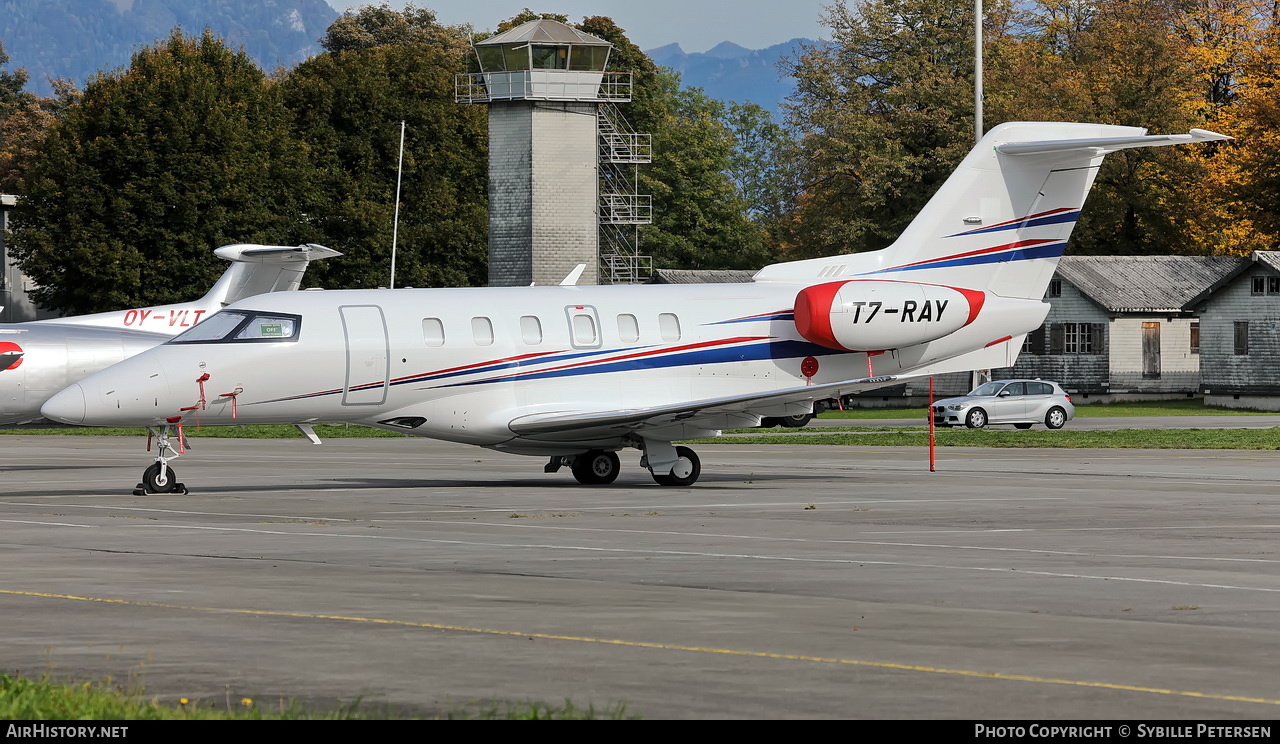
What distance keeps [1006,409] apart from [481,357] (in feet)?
103

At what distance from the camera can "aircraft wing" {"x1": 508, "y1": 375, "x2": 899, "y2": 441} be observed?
25203mm

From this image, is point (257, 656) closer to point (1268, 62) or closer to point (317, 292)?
point (317, 292)

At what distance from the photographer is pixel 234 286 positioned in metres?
38.5

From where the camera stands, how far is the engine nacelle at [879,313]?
27047mm

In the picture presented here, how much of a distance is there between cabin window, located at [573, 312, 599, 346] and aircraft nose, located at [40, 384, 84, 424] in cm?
754

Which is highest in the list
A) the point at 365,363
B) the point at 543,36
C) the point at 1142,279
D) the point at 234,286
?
the point at 543,36

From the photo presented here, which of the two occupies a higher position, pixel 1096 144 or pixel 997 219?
pixel 1096 144

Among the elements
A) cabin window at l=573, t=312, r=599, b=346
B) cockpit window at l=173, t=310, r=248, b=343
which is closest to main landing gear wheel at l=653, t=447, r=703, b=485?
cabin window at l=573, t=312, r=599, b=346

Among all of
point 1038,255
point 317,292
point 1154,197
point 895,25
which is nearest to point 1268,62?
point 1154,197

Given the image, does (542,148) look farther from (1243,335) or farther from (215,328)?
(215,328)

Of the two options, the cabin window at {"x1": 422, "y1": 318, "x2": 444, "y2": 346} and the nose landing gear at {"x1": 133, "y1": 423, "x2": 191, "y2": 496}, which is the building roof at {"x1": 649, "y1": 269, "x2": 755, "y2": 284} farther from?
the nose landing gear at {"x1": 133, "y1": 423, "x2": 191, "y2": 496}

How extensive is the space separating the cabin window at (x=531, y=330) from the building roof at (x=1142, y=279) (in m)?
47.6

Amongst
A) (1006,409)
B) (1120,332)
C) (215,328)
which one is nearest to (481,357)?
(215,328)
